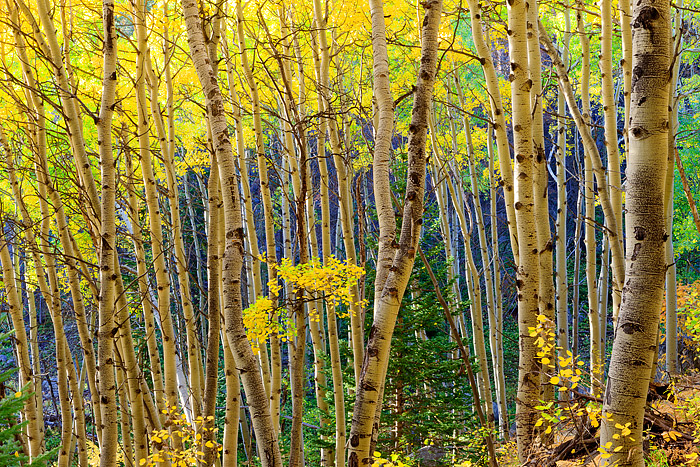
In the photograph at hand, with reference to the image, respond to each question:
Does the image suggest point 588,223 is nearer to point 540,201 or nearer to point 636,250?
point 540,201

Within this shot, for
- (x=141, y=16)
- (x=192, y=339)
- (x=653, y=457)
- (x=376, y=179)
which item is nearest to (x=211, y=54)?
(x=141, y=16)

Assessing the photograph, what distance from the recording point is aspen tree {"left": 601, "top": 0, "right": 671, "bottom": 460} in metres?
1.88

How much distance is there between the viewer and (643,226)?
1903mm

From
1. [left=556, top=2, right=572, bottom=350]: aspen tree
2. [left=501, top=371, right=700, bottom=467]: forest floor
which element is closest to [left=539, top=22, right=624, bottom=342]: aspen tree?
[left=501, top=371, right=700, bottom=467]: forest floor

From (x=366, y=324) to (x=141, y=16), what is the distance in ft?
14.9

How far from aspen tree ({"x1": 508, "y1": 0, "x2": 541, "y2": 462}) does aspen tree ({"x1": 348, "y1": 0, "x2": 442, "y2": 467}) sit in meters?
0.90

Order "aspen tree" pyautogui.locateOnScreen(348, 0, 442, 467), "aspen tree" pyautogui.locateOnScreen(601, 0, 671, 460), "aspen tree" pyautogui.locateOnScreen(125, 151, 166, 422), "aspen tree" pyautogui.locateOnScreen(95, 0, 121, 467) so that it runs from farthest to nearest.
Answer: "aspen tree" pyautogui.locateOnScreen(125, 151, 166, 422) < "aspen tree" pyautogui.locateOnScreen(95, 0, 121, 467) < "aspen tree" pyautogui.locateOnScreen(348, 0, 442, 467) < "aspen tree" pyautogui.locateOnScreen(601, 0, 671, 460)

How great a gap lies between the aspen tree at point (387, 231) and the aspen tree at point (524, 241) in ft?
2.96

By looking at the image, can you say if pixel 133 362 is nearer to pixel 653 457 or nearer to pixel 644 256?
pixel 644 256

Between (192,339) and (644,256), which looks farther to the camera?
(192,339)

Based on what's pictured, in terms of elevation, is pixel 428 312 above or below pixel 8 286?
below

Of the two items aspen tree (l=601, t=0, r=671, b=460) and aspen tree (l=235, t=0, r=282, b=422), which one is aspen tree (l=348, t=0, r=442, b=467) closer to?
aspen tree (l=601, t=0, r=671, b=460)

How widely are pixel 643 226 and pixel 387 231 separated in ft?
4.06

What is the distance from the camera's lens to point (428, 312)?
6.82m
